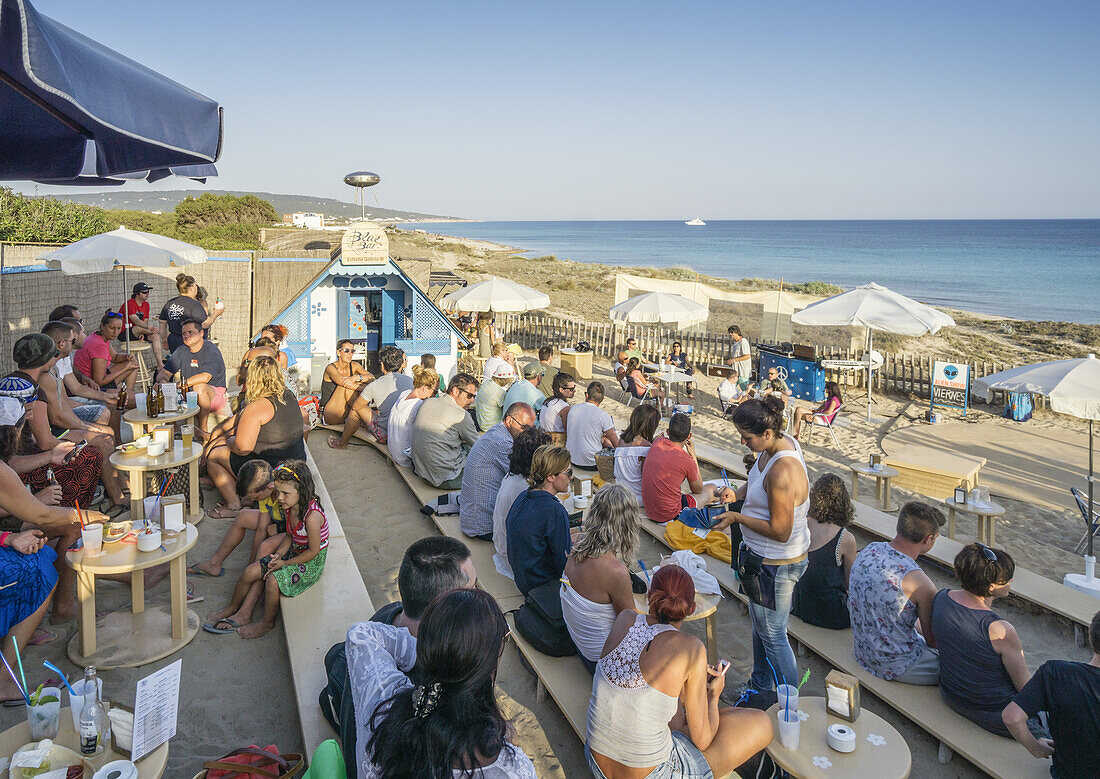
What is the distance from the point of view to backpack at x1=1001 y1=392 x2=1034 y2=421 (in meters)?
12.2

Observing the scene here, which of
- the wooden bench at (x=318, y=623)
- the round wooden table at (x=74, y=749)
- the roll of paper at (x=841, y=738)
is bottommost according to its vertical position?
the wooden bench at (x=318, y=623)

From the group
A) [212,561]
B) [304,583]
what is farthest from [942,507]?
[212,561]

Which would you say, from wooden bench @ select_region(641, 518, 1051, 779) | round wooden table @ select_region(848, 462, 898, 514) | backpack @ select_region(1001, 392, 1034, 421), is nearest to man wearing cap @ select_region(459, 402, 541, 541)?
wooden bench @ select_region(641, 518, 1051, 779)

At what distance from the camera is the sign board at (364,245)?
9852mm

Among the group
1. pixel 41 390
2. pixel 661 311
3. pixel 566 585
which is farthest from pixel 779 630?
pixel 661 311

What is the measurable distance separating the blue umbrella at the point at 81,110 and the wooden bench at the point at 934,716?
407 cm

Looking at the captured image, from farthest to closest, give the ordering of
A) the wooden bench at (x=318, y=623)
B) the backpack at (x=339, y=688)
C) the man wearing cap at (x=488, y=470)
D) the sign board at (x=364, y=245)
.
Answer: the sign board at (x=364, y=245) → the man wearing cap at (x=488, y=470) → the wooden bench at (x=318, y=623) → the backpack at (x=339, y=688)

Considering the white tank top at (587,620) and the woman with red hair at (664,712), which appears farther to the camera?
the white tank top at (587,620)

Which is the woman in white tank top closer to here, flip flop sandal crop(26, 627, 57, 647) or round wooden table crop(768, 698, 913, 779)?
round wooden table crop(768, 698, 913, 779)

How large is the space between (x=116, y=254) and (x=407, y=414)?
12.3 feet

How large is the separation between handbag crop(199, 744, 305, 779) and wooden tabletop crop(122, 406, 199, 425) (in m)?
4.11

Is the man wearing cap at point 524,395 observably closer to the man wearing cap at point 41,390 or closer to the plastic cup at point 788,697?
the man wearing cap at point 41,390

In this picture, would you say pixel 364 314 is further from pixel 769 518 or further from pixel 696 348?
pixel 696 348

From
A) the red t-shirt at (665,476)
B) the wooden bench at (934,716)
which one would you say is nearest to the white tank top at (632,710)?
the wooden bench at (934,716)
